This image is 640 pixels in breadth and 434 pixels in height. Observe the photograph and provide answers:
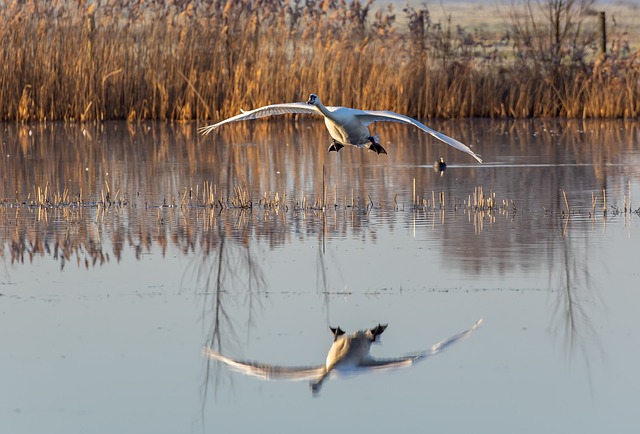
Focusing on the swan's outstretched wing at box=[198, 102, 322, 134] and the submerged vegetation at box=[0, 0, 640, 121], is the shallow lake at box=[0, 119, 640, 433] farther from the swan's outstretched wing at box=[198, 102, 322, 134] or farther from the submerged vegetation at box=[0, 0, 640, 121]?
the submerged vegetation at box=[0, 0, 640, 121]

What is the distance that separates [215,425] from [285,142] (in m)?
13.6

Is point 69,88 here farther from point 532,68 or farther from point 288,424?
point 288,424

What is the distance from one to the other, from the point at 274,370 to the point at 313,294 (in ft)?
5.59

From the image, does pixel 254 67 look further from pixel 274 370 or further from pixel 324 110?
pixel 274 370

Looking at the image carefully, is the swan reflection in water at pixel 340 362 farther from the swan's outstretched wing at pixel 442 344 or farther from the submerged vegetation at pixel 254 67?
the submerged vegetation at pixel 254 67

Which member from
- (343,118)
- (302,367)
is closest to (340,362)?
(302,367)

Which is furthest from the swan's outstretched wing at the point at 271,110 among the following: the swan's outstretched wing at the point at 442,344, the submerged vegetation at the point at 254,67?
the submerged vegetation at the point at 254,67

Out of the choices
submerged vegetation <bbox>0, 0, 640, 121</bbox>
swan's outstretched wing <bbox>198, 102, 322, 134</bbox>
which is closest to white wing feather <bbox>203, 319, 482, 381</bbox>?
swan's outstretched wing <bbox>198, 102, 322, 134</bbox>

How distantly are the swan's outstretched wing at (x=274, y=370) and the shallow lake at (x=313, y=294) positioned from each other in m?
0.08

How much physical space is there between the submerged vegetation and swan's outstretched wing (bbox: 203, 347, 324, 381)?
51.1ft

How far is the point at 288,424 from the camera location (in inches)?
198

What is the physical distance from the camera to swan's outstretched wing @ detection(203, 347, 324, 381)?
571 centimetres

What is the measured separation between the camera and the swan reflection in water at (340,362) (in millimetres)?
5738

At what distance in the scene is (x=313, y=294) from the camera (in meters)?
7.49
